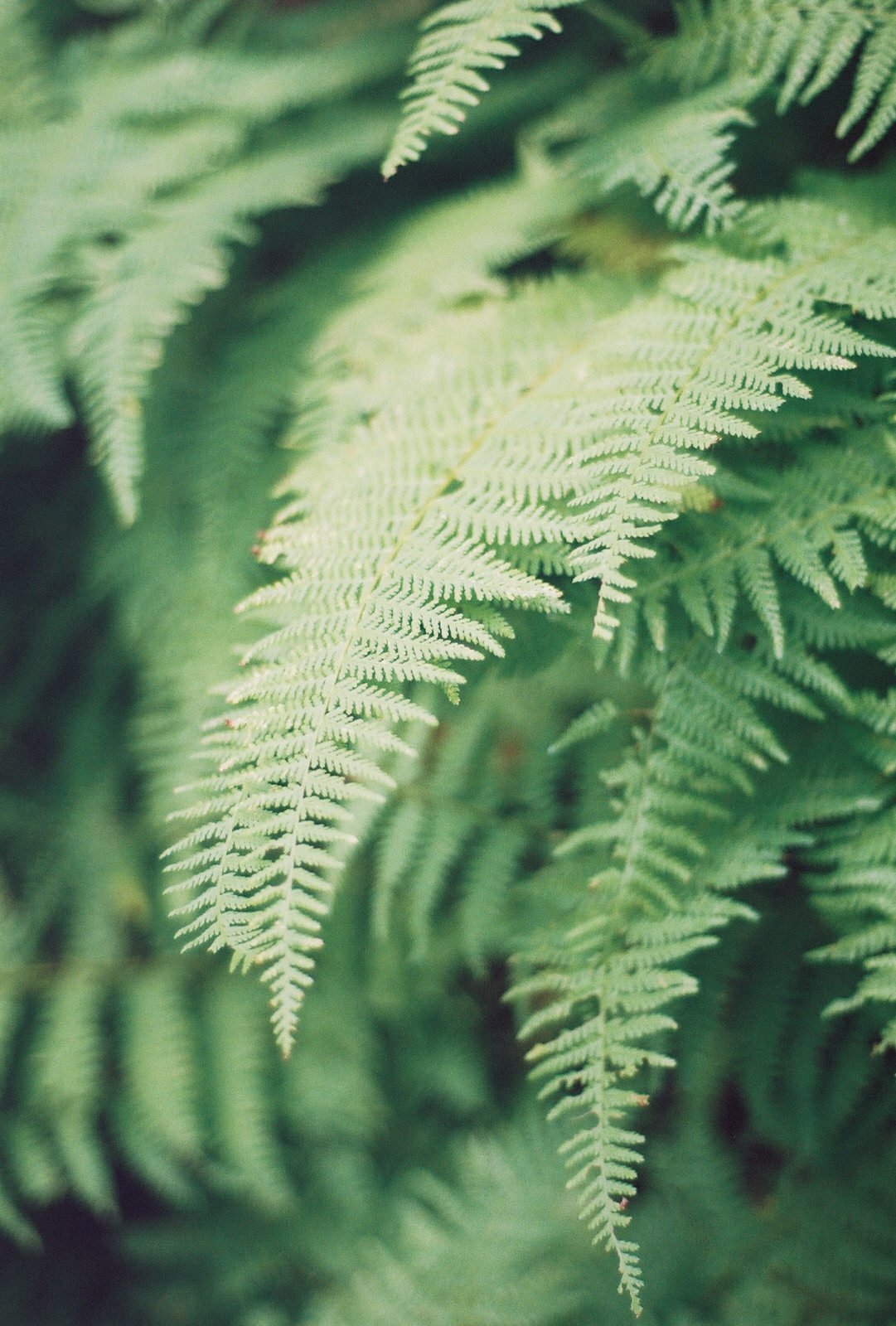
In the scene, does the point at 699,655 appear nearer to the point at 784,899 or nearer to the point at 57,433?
the point at 784,899

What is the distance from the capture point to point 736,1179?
68.8 inches

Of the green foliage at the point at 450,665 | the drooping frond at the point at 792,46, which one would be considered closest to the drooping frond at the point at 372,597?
the green foliage at the point at 450,665

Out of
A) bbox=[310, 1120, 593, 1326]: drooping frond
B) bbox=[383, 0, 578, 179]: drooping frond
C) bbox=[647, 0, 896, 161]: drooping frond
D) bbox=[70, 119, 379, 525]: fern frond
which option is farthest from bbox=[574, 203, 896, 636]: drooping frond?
bbox=[310, 1120, 593, 1326]: drooping frond

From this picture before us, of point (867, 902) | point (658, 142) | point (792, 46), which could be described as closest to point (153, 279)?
point (658, 142)

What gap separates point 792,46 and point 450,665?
1280 millimetres

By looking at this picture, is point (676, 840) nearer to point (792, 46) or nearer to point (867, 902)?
point (867, 902)

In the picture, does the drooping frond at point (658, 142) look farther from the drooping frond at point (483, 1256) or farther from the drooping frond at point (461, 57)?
the drooping frond at point (483, 1256)

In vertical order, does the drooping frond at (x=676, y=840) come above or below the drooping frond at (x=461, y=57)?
below

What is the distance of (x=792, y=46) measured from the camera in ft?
5.00

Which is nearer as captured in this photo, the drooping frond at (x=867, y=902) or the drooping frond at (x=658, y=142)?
the drooping frond at (x=867, y=902)

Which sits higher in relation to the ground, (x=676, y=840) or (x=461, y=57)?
(x=461, y=57)

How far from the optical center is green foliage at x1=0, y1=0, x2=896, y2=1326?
1171mm

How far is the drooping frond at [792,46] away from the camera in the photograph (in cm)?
124

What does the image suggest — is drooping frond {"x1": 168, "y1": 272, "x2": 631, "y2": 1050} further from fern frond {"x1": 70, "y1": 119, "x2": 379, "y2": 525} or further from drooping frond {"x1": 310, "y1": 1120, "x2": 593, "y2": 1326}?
drooping frond {"x1": 310, "y1": 1120, "x2": 593, "y2": 1326}
